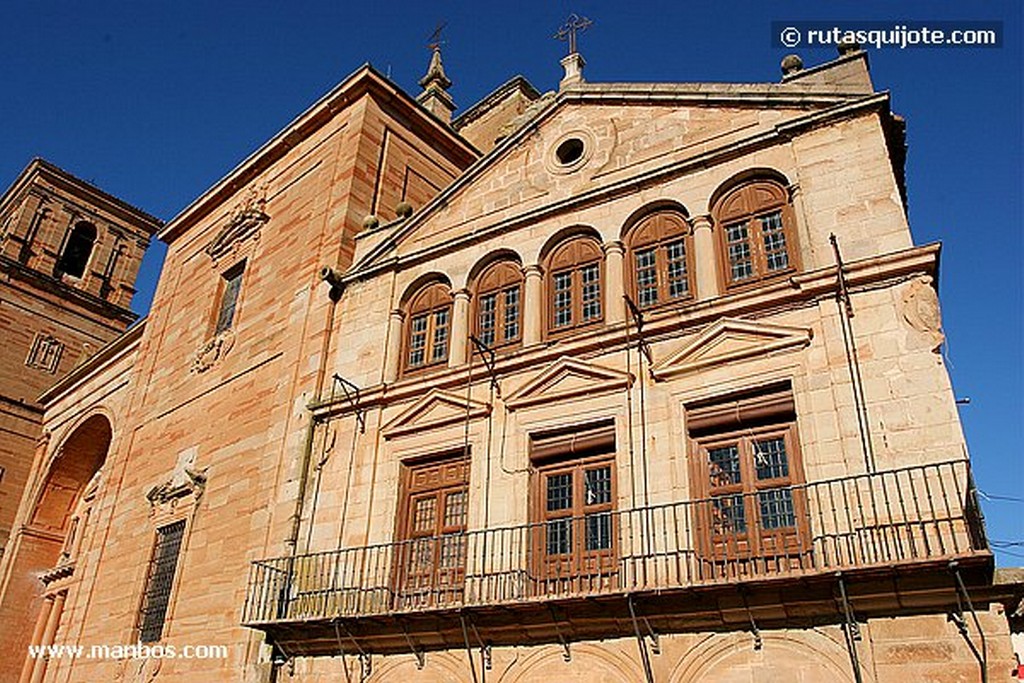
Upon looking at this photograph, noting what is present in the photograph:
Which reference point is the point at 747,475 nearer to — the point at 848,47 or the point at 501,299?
the point at 501,299

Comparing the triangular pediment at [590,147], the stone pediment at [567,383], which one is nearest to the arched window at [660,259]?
the triangular pediment at [590,147]

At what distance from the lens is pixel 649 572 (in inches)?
330

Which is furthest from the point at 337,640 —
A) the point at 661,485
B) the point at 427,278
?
the point at 427,278

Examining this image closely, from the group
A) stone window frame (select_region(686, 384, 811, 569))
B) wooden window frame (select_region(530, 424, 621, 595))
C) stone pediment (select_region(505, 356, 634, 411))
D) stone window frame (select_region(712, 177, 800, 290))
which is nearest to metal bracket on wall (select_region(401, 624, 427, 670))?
wooden window frame (select_region(530, 424, 621, 595))

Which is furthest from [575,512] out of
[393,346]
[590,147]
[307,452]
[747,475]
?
[590,147]

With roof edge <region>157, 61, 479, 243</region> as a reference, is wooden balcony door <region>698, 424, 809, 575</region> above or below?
below

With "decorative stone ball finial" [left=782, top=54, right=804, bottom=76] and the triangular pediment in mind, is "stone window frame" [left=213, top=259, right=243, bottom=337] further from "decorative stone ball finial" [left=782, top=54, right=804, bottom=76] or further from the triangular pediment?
"decorative stone ball finial" [left=782, top=54, right=804, bottom=76]

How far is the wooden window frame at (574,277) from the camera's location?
10906mm

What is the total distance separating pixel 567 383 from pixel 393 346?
351cm

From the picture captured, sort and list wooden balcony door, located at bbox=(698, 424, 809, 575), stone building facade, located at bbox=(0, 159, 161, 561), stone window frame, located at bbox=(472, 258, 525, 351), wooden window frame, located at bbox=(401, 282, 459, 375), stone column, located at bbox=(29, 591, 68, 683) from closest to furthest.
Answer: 1. wooden balcony door, located at bbox=(698, 424, 809, 575)
2. stone window frame, located at bbox=(472, 258, 525, 351)
3. wooden window frame, located at bbox=(401, 282, 459, 375)
4. stone column, located at bbox=(29, 591, 68, 683)
5. stone building facade, located at bbox=(0, 159, 161, 561)

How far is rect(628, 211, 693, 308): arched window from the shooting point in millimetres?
10328

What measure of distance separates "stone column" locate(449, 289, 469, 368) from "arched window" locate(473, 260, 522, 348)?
16 centimetres

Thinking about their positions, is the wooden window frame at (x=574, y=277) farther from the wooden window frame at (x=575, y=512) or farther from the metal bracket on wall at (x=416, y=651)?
the metal bracket on wall at (x=416, y=651)

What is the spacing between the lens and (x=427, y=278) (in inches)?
510
